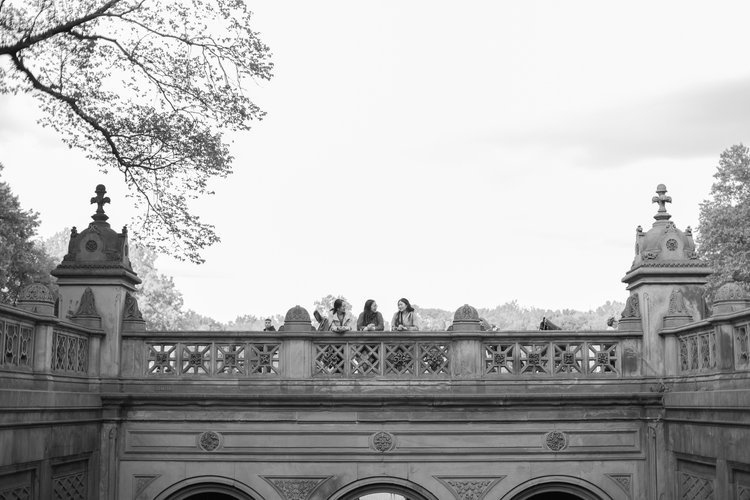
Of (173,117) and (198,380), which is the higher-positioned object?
(173,117)

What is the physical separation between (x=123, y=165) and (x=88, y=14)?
2.99 meters

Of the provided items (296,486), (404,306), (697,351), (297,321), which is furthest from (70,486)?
(697,351)

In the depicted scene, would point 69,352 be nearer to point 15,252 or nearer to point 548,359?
point 548,359

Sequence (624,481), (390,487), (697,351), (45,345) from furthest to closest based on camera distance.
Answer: (390,487)
(624,481)
(697,351)
(45,345)

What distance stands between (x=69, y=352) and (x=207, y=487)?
3.20 meters

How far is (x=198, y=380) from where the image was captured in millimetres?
16078

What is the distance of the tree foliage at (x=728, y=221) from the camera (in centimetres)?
3391

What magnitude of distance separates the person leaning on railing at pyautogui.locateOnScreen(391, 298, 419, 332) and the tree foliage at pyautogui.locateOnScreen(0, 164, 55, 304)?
2146 cm

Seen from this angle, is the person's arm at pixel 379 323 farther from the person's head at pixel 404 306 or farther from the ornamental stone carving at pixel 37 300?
the ornamental stone carving at pixel 37 300

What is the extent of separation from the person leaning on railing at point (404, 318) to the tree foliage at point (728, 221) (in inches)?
792

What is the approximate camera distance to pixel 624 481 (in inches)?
618

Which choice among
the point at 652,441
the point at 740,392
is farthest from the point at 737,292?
the point at 652,441

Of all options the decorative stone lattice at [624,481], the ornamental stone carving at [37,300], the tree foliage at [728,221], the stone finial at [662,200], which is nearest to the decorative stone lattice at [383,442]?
the decorative stone lattice at [624,481]

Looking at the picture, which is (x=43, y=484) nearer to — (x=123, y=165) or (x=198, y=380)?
(x=198, y=380)
